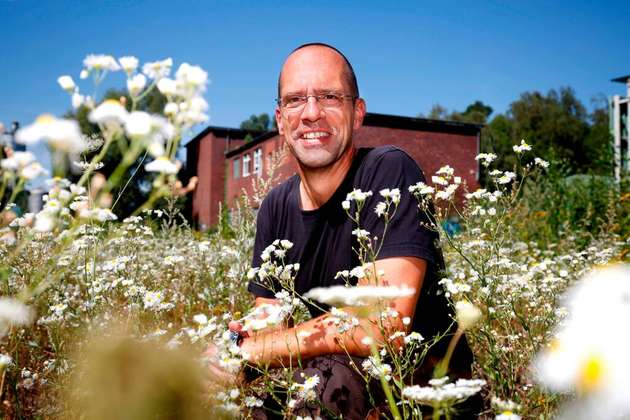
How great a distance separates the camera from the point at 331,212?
2.87 metres

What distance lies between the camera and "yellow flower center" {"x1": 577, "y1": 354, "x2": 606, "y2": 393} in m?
0.94

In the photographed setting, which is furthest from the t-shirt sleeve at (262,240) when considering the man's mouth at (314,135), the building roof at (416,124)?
the building roof at (416,124)

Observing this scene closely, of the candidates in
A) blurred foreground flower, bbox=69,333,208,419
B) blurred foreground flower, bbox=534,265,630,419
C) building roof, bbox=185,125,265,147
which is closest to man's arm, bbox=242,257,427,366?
blurred foreground flower, bbox=534,265,630,419

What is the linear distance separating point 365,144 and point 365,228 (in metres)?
26.0

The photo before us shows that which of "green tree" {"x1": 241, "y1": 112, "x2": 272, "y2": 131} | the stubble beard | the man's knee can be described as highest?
"green tree" {"x1": 241, "y1": 112, "x2": 272, "y2": 131}

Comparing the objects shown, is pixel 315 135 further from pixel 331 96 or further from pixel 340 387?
pixel 340 387

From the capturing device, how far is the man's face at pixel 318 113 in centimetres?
288

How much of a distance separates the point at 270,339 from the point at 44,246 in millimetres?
1463

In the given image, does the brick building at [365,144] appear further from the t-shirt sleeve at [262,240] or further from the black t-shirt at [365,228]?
the black t-shirt at [365,228]

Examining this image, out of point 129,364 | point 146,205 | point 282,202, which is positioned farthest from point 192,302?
point 129,364

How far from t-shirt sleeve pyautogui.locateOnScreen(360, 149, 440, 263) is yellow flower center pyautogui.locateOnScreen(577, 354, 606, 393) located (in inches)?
51.3

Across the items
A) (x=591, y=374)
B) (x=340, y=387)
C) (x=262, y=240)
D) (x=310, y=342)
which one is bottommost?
(x=340, y=387)

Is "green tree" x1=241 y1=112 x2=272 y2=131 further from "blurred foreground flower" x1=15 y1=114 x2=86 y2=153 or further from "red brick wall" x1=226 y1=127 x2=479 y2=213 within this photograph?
"blurred foreground flower" x1=15 y1=114 x2=86 y2=153

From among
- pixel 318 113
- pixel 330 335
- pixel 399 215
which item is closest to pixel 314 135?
pixel 318 113
